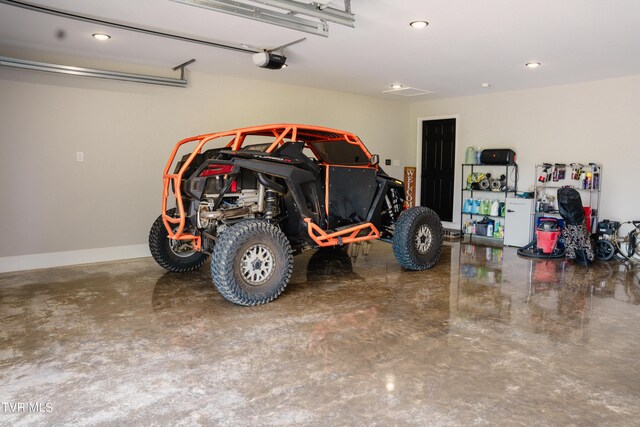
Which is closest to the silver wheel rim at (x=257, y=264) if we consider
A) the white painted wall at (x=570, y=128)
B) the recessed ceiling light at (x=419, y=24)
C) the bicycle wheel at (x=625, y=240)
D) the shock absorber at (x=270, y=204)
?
the shock absorber at (x=270, y=204)

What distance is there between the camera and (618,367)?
309 cm

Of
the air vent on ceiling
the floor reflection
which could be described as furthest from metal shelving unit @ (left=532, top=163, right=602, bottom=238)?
the air vent on ceiling

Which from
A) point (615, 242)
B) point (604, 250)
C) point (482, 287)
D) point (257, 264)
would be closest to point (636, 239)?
point (615, 242)

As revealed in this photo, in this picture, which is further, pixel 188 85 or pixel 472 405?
pixel 188 85

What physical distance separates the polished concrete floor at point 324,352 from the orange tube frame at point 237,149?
1.71ft

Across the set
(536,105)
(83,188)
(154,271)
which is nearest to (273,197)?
(154,271)

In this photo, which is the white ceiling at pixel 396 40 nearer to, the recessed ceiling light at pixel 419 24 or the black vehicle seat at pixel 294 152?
the recessed ceiling light at pixel 419 24

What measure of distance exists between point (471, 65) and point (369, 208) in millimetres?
2391

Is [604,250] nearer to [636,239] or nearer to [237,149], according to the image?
[636,239]

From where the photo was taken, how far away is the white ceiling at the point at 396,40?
4.11 meters

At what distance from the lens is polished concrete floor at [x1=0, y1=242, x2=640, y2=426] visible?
2.51 meters

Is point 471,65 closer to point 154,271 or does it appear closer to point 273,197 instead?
point 273,197

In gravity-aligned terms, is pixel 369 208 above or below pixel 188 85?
below

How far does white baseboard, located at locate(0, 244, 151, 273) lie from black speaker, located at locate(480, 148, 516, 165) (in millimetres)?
5700
